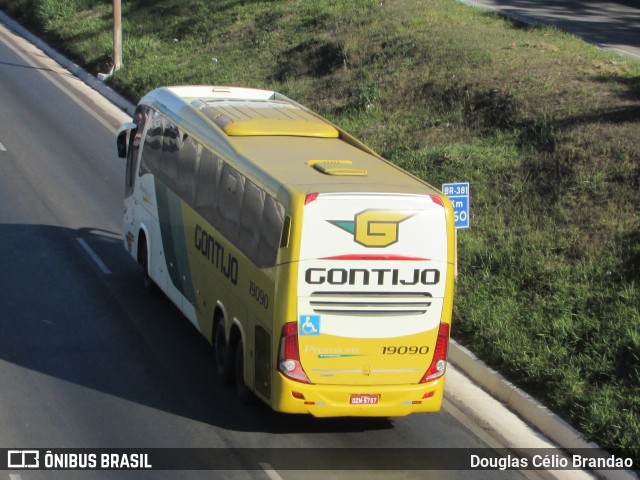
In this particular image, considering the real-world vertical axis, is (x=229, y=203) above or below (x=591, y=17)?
below

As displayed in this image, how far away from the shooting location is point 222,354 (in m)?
12.7

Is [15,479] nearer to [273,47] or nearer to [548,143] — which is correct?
[548,143]

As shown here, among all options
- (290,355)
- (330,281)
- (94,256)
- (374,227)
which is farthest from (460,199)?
(94,256)

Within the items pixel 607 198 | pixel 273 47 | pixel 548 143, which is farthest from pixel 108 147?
pixel 607 198

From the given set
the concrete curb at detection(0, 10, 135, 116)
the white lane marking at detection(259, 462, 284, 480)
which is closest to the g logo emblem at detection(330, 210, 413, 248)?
the white lane marking at detection(259, 462, 284, 480)

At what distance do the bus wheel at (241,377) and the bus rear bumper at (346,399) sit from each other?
1181 millimetres

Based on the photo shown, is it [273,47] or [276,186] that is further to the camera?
[273,47]

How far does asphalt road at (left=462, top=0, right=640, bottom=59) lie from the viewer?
2770 centimetres

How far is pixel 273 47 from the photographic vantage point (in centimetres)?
3053

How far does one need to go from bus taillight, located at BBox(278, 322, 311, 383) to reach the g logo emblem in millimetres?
1102

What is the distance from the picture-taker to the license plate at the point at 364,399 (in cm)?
1102

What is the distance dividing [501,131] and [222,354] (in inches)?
359

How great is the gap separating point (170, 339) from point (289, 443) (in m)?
3.42

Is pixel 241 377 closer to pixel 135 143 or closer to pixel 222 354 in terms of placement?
pixel 222 354
